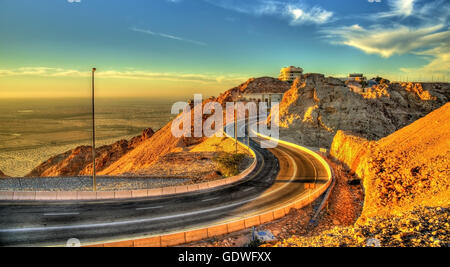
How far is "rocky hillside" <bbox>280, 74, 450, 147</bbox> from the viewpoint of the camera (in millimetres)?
47875

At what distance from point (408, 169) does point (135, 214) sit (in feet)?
57.3

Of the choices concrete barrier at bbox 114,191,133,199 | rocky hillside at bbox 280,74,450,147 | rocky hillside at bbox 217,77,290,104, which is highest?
rocky hillside at bbox 217,77,290,104

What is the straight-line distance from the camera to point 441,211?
35.4 ft

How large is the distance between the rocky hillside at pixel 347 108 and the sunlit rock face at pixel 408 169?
21.3m

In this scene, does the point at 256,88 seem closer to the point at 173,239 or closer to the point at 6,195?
the point at 6,195

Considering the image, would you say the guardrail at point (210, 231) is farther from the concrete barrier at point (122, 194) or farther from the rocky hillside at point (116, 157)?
the rocky hillside at point (116, 157)

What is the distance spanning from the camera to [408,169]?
1712cm

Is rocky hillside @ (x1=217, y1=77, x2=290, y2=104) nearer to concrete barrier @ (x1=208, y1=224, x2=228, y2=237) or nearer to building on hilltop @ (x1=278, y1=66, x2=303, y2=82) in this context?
building on hilltop @ (x1=278, y1=66, x2=303, y2=82)

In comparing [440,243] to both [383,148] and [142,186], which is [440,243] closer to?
[383,148]

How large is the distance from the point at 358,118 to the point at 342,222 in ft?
129

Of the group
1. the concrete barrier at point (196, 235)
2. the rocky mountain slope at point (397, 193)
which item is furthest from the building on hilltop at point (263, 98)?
the concrete barrier at point (196, 235)

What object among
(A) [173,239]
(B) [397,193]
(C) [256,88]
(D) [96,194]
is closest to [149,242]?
(A) [173,239]

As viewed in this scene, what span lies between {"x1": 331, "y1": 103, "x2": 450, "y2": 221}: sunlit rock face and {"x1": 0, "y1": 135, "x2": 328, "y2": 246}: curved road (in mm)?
5296

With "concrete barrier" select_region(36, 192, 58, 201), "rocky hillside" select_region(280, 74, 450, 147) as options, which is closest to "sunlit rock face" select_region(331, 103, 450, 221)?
"concrete barrier" select_region(36, 192, 58, 201)
